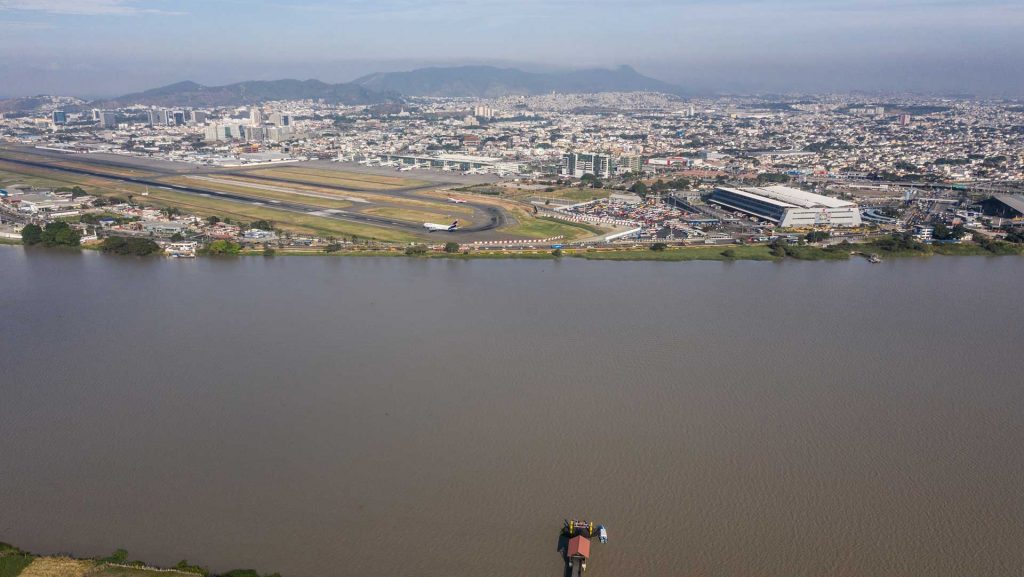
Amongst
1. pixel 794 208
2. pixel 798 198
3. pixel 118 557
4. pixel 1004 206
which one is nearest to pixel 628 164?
pixel 798 198

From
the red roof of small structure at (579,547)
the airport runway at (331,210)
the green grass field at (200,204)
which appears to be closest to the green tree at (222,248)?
the green grass field at (200,204)

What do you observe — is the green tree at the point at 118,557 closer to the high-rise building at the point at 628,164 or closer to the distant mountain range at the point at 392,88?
the high-rise building at the point at 628,164

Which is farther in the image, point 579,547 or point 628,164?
point 628,164

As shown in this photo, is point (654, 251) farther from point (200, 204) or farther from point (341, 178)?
point (341, 178)

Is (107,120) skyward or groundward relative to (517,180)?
skyward

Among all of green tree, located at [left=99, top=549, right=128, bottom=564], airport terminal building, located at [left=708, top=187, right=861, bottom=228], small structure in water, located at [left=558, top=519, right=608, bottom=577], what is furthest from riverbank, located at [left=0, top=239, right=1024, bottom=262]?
green tree, located at [left=99, top=549, right=128, bottom=564]

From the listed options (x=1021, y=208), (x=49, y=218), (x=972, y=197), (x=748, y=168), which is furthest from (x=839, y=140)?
(x=49, y=218)
